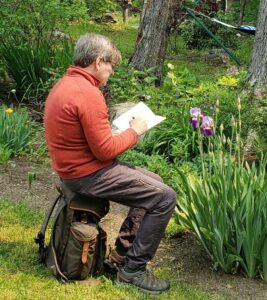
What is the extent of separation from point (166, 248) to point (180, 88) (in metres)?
3.55

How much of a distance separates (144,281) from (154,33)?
245 inches

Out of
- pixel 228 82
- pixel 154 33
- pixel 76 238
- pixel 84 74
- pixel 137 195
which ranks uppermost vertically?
pixel 84 74

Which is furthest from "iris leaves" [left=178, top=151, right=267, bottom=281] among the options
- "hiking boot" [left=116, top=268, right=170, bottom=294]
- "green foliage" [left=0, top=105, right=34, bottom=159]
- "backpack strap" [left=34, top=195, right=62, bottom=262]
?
"green foliage" [left=0, top=105, right=34, bottom=159]

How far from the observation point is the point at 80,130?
11.5 ft

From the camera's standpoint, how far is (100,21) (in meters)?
20.5

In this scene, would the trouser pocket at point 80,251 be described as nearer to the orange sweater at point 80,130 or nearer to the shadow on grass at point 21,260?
the shadow on grass at point 21,260

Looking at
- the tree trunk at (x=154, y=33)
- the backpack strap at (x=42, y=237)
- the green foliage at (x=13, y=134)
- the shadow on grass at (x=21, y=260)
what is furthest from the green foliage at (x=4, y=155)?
the tree trunk at (x=154, y=33)

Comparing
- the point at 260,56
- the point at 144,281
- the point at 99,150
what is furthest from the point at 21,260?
the point at 260,56

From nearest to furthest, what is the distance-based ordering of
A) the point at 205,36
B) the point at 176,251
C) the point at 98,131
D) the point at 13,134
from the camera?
the point at 98,131 → the point at 176,251 → the point at 13,134 → the point at 205,36

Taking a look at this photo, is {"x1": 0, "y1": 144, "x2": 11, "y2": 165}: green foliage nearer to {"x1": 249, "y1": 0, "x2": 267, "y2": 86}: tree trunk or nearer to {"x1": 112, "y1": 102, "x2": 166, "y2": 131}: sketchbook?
{"x1": 112, "y1": 102, "x2": 166, "y2": 131}: sketchbook

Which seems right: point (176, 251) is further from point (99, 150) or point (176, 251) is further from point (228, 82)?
point (228, 82)

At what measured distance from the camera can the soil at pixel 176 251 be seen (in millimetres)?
3900

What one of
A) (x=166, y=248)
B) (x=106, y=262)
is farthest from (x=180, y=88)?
(x=106, y=262)

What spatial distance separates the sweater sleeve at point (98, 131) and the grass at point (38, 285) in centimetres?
87
